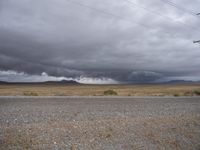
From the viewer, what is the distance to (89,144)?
10.1 metres

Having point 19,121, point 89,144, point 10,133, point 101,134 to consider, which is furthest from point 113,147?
point 19,121

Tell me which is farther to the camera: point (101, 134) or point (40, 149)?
point (101, 134)

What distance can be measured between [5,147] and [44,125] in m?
3.83

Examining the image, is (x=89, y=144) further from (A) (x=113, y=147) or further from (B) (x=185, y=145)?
(B) (x=185, y=145)

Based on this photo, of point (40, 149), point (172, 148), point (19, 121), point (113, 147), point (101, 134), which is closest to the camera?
point (40, 149)

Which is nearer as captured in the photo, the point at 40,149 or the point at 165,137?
the point at 40,149

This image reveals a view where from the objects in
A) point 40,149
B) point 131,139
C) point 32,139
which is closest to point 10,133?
point 32,139

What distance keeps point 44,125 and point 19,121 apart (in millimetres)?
2023

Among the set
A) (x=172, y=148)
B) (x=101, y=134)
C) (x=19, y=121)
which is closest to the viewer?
(x=172, y=148)

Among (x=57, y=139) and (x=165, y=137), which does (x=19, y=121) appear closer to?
(x=57, y=139)

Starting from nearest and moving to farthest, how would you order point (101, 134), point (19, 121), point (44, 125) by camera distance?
point (101, 134), point (44, 125), point (19, 121)

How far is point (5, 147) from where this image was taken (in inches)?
364

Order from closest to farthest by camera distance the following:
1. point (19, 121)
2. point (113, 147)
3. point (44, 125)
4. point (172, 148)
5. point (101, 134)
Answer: point (113, 147)
point (172, 148)
point (101, 134)
point (44, 125)
point (19, 121)

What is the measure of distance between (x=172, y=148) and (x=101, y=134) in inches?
109
